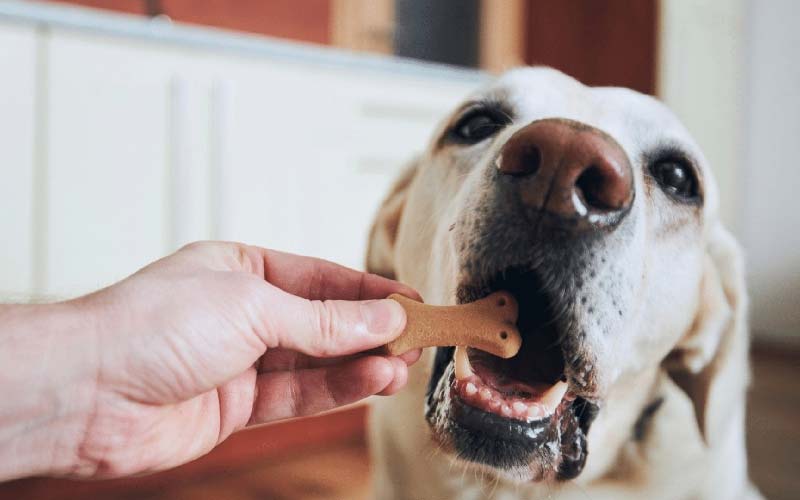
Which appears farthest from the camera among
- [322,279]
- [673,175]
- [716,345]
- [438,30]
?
[438,30]

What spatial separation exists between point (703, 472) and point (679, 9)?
4.25 m

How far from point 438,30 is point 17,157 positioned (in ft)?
13.2

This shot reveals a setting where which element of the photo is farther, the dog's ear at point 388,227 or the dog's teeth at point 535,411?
the dog's ear at point 388,227

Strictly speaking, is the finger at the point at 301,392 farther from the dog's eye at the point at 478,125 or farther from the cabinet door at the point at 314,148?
the cabinet door at the point at 314,148

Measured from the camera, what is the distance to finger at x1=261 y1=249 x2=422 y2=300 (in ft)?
3.86

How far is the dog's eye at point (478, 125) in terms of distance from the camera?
1.48 m

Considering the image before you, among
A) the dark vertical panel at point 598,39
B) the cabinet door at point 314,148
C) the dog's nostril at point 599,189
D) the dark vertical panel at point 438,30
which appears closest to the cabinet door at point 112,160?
the cabinet door at point 314,148

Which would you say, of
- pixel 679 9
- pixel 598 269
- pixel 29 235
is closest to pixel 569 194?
pixel 598 269

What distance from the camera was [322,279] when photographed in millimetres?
1188

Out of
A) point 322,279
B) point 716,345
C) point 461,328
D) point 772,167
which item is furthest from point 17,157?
point 772,167

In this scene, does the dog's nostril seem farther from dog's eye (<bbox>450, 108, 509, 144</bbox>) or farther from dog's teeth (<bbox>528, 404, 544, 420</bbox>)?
dog's eye (<bbox>450, 108, 509, 144</bbox>)

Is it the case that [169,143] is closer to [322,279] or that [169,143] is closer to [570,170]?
[322,279]

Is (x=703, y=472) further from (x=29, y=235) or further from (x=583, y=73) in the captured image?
(x=583, y=73)

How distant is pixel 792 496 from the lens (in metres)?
2.26
